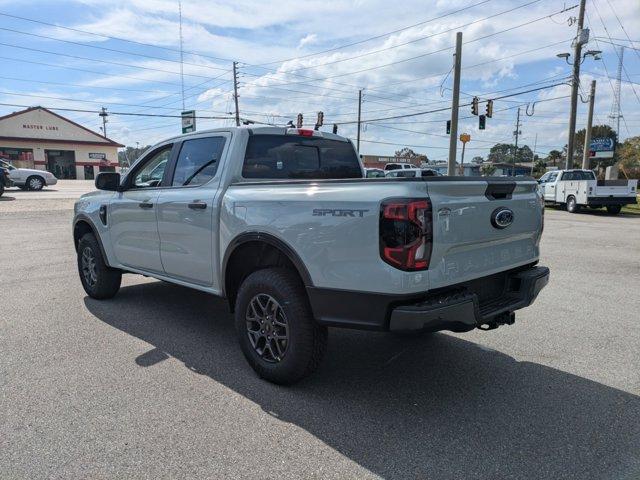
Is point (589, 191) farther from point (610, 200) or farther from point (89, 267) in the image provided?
point (89, 267)

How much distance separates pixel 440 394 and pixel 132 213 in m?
3.57

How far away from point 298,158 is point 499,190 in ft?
6.31

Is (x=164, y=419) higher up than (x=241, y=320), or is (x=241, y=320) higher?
(x=241, y=320)

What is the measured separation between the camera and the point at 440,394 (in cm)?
360

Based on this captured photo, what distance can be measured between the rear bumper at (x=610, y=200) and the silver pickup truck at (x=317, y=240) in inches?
703

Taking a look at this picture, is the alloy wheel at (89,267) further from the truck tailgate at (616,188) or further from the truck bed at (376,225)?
the truck tailgate at (616,188)

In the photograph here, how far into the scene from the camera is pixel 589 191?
1958cm

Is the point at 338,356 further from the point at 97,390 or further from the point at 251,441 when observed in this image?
the point at 97,390

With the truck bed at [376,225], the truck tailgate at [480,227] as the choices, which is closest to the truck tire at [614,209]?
the truck tailgate at [480,227]

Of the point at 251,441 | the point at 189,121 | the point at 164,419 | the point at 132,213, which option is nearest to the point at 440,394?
the point at 251,441

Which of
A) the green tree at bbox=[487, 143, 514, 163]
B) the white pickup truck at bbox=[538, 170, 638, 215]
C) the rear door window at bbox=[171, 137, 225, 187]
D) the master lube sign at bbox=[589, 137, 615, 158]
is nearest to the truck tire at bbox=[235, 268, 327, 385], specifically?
the rear door window at bbox=[171, 137, 225, 187]

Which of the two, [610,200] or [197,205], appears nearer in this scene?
[197,205]

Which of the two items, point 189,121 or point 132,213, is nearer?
point 132,213

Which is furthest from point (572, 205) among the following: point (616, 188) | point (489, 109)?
point (489, 109)
